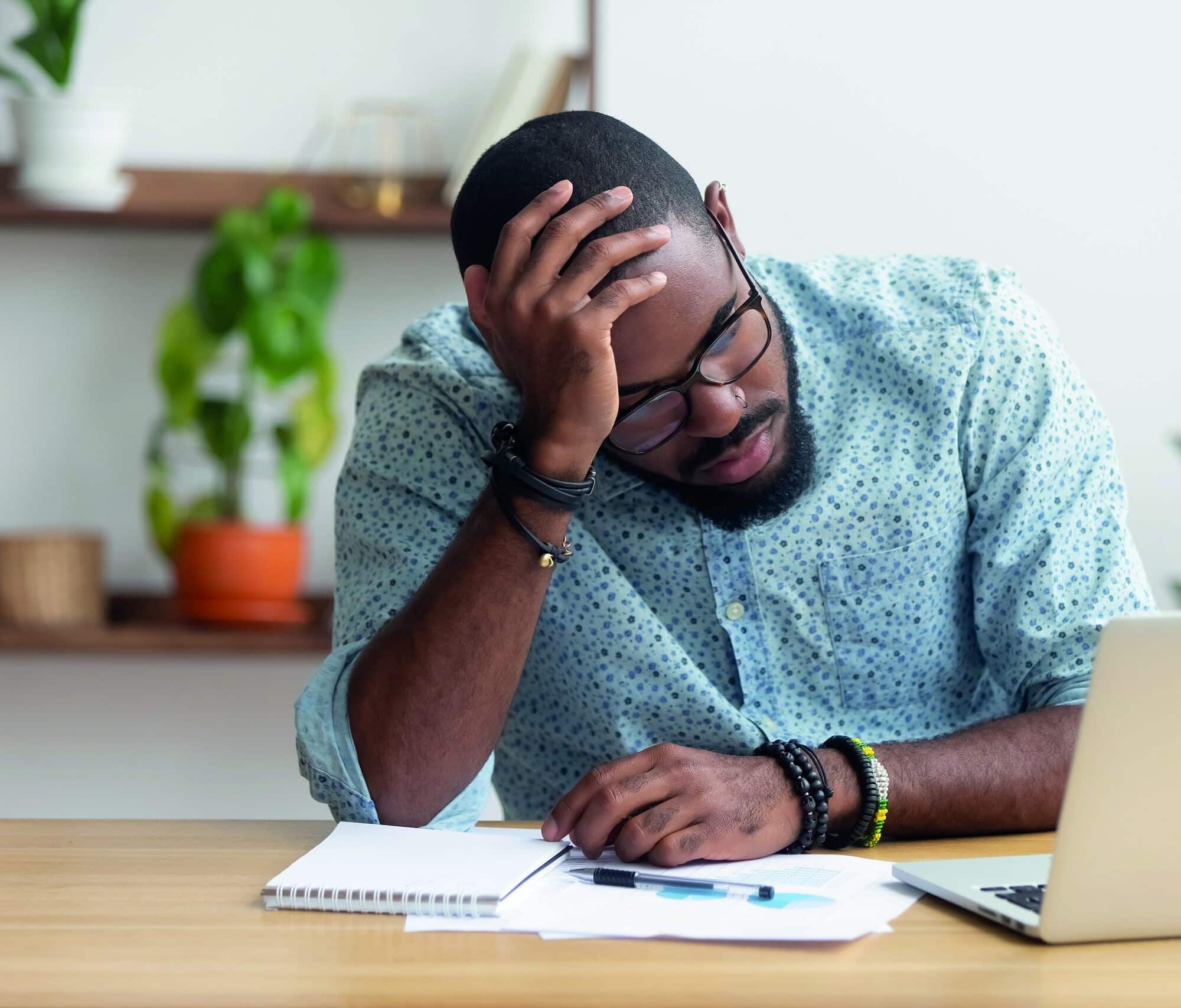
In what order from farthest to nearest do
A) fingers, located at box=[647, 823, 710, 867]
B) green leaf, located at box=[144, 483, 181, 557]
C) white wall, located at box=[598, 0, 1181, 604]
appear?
green leaf, located at box=[144, 483, 181, 557]
white wall, located at box=[598, 0, 1181, 604]
fingers, located at box=[647, 823, 710, 867]

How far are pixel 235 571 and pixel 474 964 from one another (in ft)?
5.30

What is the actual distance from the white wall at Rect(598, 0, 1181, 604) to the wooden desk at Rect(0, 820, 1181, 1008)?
61.7 inches

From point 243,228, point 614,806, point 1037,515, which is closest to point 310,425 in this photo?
point 243,228

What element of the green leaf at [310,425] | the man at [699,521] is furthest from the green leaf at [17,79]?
the man at [699,521]

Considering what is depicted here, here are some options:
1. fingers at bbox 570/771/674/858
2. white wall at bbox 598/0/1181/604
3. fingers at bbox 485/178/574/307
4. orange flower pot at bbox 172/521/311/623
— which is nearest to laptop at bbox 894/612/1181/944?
fingers at bbox 570/771/674/858

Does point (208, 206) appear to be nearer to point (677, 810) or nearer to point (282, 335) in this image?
point (282, 335)

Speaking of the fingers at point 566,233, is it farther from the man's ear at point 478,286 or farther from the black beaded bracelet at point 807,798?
the black beaded bracelet at point 807,798

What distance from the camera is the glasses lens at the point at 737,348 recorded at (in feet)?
3.85

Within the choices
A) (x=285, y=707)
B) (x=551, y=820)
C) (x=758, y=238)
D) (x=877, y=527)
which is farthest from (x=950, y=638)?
(x=285, y=707)

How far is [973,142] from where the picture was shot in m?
2.20

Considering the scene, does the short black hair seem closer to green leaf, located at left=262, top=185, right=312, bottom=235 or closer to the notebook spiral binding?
the notebook spiral binding

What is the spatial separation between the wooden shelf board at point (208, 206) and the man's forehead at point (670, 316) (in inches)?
46.3

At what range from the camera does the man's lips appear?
1.23 meters

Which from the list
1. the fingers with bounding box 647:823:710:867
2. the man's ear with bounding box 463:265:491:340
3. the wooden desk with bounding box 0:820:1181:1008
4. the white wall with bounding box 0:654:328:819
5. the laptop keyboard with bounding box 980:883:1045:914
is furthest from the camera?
the white wall with bounding box 0:654:328:819
